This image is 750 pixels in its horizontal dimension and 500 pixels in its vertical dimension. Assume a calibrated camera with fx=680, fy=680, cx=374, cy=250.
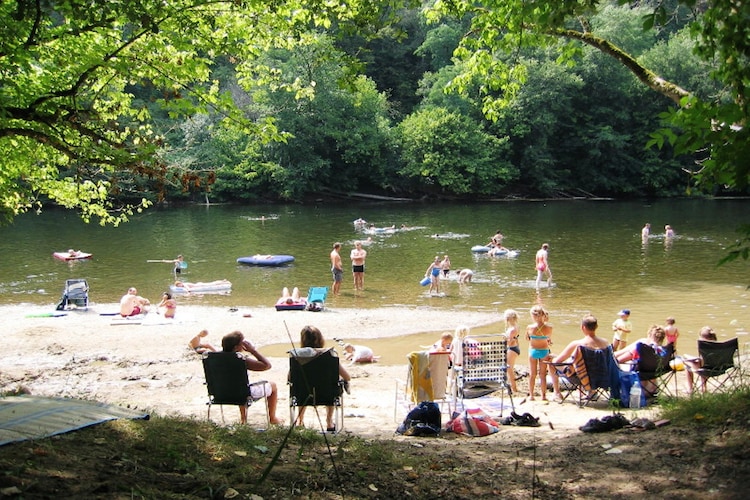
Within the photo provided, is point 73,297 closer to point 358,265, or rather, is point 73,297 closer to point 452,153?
point 358,265

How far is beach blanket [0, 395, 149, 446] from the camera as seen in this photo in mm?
4758

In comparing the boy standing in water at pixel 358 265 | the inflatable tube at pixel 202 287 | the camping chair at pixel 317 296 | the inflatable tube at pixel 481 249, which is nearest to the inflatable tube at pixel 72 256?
the inflatable tube at pixel 202 287

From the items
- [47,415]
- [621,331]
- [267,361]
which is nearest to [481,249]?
[621,331]

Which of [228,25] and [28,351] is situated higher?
[228,25]

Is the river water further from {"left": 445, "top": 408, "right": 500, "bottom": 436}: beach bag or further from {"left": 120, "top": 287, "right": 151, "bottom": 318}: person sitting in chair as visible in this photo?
{"left": 445, "top": 408, "right": 500, "bottom": 436}: beach bag

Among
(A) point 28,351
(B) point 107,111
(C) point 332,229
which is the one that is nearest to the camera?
(B) point 107,111

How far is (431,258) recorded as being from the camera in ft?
85.5

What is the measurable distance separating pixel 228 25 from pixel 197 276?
15.6 m

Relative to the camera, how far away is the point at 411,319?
16156mm

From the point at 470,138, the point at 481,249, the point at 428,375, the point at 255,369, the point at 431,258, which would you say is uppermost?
the point at 470,138

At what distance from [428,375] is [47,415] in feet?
14.5

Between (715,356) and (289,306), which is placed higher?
(715,356)

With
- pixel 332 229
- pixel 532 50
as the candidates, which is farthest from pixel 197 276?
pixel 532 50

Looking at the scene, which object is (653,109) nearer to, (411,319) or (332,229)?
(332,229)
